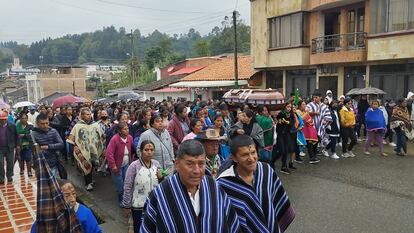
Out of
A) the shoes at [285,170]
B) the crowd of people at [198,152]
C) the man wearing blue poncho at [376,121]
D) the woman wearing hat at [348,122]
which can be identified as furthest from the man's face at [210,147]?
the man wearing blue poncho at [376,121]

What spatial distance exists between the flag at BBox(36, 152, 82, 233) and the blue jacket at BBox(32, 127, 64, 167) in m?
3.53

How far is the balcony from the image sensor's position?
16.0m

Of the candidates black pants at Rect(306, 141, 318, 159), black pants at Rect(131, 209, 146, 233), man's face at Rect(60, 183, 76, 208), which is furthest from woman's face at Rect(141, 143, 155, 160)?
black pants at Rect(306, 141, 318, 159)

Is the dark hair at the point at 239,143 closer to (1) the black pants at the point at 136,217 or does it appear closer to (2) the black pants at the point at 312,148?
(1) the black pants at the point at 136,217

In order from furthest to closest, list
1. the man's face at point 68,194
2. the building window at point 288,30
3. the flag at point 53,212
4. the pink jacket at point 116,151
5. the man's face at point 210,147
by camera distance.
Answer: the building window at point 288,30
the pink jacket at point 116,151
the man's face at point 210,147
the man's face at point 68,194
the flag at point 53,212

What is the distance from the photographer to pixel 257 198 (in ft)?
10.0

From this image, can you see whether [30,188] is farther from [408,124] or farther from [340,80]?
[340,80]

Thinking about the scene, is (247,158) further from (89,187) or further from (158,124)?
(89,187)

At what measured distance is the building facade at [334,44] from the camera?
14875 mm

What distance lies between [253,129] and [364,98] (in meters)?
7.49

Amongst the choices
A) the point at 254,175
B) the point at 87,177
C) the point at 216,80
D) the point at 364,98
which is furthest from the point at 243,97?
the point at 216,80

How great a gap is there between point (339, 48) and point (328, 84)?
1.91m

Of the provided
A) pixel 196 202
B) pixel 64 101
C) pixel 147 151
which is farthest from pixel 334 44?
pixel 196 202

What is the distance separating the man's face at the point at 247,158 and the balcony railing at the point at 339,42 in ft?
48.5
